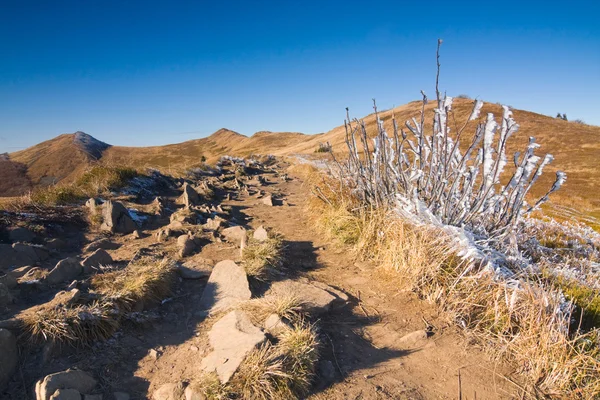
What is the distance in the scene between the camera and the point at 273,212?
7.31m

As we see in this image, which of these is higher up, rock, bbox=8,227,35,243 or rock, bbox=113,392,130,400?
rock, bbox=8,227,35,243

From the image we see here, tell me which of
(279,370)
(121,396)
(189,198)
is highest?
(189,198)

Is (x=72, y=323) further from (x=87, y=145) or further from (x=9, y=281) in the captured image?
(x=87, y=145)

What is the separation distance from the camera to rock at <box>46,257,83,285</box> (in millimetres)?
3432

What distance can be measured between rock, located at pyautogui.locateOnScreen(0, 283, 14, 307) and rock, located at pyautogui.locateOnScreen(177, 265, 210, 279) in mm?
1504

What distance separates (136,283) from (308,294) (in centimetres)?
168

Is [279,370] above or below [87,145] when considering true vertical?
below

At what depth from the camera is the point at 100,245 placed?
16.0 ft

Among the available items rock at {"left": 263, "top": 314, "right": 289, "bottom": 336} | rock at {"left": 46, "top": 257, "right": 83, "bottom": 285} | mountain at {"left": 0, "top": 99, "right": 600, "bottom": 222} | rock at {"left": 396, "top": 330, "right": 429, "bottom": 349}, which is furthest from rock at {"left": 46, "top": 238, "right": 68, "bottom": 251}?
mountain at {"left": 0, "top": 99, "right": 600, "bottom": 222}

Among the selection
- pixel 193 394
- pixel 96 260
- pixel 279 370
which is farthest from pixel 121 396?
pixel 96 260

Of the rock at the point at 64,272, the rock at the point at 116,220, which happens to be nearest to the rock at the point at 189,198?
the rock at the point at 116,220

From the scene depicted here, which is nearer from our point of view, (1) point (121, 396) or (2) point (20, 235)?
(1) point (121, 396)

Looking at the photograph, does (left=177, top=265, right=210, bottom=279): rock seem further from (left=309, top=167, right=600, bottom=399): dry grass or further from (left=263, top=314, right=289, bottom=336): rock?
(left=309, top=167, right=600, bottom=399): dry grass

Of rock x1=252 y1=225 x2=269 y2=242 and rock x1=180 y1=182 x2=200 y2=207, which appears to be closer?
rock x1=252 y1=225 x2=269 y2=242
